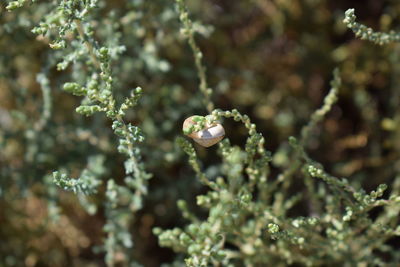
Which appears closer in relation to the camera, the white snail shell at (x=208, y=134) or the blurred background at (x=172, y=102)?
the white snail shell at (x=208, y=134)

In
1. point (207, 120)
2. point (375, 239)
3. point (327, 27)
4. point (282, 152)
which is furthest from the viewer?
point (327, 27)

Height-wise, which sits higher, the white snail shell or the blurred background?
the blurred background

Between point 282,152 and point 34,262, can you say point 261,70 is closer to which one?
point 282,152

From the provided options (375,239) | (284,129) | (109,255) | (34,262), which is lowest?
(375,239)

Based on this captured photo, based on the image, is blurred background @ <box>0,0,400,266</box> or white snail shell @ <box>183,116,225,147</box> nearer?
white snail shell @ <box>183,116,225,147</box>

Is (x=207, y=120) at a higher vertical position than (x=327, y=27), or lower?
lower

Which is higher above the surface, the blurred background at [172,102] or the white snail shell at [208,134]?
the blurred background at [172,102]

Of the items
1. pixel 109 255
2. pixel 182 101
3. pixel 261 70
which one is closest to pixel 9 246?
pixel 109 255

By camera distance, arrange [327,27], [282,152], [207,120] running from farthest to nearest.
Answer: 1. [327,27]
2. [282,152]
3. [207,120]
